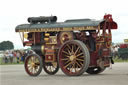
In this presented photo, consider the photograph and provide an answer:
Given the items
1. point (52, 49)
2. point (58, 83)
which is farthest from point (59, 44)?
point (58, 83)

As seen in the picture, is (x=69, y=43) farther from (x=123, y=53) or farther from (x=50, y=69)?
(x=123, y=53)

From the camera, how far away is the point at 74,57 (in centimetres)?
1634

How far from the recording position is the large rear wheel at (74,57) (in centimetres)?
1595

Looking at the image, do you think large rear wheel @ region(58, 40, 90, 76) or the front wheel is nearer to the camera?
large rear wheel @ region(58, 40, 90, 76)

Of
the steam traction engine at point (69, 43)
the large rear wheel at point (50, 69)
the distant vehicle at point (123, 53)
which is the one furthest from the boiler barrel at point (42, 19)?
the distant vehicle at point (123, 53)

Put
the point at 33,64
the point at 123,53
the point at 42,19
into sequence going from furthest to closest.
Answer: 1. the point at 123,53
2. the point at 42,19
3. the point at 33,64

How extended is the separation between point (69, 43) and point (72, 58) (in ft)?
2.08

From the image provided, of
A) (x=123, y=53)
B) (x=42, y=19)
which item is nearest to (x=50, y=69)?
(x=42, y=19)

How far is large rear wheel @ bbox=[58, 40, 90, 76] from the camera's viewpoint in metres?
16.0

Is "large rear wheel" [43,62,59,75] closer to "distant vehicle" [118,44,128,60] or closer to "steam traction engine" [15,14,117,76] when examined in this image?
"steam traction engine" [15,14,117,76]

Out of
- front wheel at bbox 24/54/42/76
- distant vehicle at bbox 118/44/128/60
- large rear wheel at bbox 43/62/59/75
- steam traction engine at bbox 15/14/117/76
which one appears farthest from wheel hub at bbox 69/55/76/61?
distant vehicle at bbox 118/44/128/60

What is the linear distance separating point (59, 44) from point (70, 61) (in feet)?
3.80

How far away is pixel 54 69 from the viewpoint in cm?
1984

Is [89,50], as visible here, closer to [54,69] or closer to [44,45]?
[44,45]
